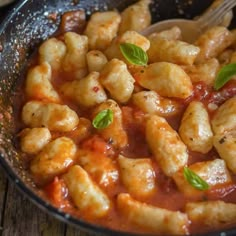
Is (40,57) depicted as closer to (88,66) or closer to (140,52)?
(88,66)

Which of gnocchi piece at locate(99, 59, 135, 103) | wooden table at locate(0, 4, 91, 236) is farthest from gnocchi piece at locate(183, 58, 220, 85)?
wooden table at locate(0, 4, 91, 236)

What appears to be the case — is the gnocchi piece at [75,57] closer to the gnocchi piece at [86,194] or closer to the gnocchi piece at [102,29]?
the gnocchi piece at [102,29]

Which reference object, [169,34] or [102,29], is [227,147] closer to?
[169,34]

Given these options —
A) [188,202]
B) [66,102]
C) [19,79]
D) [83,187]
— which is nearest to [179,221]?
[188,202]

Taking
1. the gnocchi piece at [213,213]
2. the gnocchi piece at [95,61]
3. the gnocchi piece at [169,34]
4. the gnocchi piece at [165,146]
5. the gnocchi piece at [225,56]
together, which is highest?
the gnocchi piece at [95,61]

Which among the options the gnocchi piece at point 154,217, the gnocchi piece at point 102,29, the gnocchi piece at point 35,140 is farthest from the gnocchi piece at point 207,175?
the gnocchi piece at point 102,29

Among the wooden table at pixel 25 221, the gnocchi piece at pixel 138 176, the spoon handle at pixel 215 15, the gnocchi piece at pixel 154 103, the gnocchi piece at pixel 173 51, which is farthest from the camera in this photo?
the spoon handle at pixel 215 15
